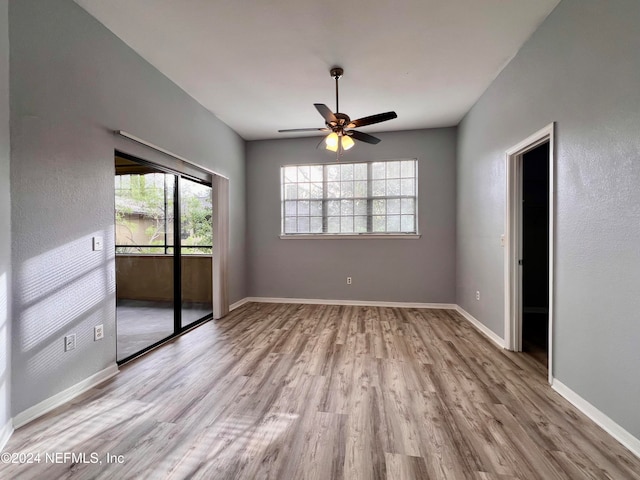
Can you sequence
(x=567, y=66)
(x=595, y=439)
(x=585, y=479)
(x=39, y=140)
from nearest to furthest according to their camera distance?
(x=585, y=479) < (x=595, y=439) < (x=39, y=140) < (x=567, y=66)

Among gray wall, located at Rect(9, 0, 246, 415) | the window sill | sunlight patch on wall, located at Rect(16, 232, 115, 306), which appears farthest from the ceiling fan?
sunlight patch on wall, located at Rect(16, 232, 115, 306)

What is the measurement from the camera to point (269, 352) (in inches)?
111

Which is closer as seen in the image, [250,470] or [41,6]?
[250,470]

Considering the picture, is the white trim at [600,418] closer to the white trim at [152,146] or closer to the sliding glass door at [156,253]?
the sliding glass door at [156,253]

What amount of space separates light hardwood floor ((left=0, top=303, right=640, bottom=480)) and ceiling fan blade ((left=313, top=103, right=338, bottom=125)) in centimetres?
236

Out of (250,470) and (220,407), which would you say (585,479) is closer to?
(250,470)

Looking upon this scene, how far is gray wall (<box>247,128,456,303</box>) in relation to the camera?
4531 mm

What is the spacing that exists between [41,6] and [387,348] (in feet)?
12.9

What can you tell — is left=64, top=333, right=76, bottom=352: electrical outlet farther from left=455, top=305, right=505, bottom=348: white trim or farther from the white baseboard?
left=455, top=305, right=505, bottom=348: white trim

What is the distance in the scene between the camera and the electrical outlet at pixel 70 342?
201 cm

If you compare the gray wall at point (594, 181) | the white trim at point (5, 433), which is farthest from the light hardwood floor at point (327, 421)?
the gray wall at point (594, 181)

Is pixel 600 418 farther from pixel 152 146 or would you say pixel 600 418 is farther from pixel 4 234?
pixel 152 146

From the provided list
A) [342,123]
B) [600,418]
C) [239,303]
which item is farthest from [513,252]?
[239,303]

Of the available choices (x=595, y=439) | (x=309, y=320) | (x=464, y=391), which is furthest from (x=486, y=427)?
(x=309, y=320)
